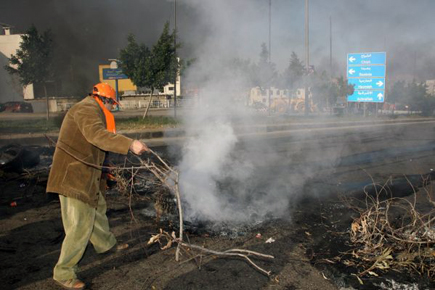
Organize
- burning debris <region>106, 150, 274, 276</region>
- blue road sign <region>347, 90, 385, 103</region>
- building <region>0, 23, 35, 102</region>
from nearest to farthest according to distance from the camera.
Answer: burning debris <region>106, 150, 274, 276</region>
blue road sign <region>347, 90, 385, 103</region>
building <region>0, 23, 35, 102</region>

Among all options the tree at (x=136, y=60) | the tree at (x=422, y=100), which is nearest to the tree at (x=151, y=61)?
the tree at (x=136, y=60)

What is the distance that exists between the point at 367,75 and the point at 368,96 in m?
1.50

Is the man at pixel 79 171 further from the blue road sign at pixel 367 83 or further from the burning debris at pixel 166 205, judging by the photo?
the blue road sign at pixel 367 83

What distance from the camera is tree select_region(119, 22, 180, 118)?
49.6ft

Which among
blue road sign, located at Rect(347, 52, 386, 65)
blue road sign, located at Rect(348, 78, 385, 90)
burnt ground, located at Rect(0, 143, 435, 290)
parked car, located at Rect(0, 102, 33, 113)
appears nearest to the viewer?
burnt ground, located at Rect(0, 143, 435, 290)

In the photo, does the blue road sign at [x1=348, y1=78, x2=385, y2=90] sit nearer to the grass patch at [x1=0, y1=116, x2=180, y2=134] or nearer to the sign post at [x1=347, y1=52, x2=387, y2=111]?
the sign post at [x1=347, y1=52, x2=387, y2=111]

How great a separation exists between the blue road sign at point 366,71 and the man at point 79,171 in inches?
923

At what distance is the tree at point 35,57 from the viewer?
15.6 metres

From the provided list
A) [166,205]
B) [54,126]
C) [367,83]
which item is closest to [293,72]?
[367,83]

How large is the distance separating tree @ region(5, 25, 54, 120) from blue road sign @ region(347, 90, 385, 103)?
754 inches

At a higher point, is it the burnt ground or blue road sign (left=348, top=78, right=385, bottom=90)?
blue road sign (left=348, top=78, right=385, bottom=90)

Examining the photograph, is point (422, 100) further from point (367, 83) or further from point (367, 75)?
point (367, 75)

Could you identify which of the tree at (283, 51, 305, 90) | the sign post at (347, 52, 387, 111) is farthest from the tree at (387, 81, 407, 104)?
the tree at (283, 51, 305, 90)

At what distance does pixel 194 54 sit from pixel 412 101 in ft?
99.3
